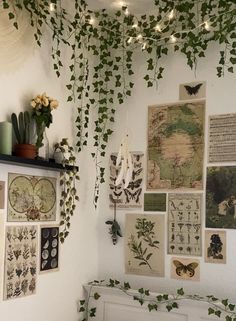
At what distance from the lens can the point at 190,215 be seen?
2639mm

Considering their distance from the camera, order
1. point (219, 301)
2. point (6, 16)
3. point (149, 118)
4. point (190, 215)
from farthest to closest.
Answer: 1. point (149, 118)
2. point (190, 215)
3. point (219, 301)
4. point (6, 16)

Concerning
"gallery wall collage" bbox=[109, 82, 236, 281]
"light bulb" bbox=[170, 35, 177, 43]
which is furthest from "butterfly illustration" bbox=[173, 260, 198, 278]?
"light bulb" bbox=[170, 35, 177, 43]

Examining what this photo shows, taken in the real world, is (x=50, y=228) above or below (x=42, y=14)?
below

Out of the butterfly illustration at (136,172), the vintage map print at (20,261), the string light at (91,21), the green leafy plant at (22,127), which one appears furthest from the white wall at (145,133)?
the green leafy plant at (22,127)

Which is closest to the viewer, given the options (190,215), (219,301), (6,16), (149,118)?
(6,16)

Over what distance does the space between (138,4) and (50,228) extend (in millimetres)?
1465

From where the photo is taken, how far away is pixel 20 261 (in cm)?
232

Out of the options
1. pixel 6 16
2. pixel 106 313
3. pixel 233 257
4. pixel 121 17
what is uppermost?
pixel 121 17

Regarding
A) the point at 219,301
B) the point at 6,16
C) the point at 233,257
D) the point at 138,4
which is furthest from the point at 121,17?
the point at 219,301

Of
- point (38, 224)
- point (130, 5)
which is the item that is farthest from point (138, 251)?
point (130, 5)

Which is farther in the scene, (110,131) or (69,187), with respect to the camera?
→ (110,131)

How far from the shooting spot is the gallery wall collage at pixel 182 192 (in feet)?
8.38

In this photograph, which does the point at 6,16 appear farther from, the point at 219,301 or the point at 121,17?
the point at 219,301

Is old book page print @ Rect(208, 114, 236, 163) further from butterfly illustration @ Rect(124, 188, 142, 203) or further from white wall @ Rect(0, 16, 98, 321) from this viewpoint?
white wall @ Rect(0, 16, 98, 321)
